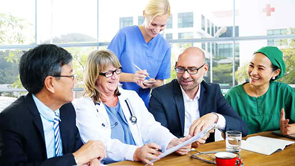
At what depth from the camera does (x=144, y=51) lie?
9.57 ft

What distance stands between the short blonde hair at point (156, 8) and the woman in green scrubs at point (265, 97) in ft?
2.91

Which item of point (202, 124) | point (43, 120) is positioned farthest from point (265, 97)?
point (43, 120)

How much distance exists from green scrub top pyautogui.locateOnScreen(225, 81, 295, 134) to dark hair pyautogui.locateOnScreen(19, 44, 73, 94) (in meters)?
1.62

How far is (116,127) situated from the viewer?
2.09 meters

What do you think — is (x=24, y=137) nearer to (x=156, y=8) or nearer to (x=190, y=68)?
(x=190, y=68)

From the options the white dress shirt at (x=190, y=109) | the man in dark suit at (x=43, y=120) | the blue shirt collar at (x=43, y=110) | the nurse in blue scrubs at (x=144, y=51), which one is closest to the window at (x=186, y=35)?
the nurse in blue scrubs at (x=144, y=51)

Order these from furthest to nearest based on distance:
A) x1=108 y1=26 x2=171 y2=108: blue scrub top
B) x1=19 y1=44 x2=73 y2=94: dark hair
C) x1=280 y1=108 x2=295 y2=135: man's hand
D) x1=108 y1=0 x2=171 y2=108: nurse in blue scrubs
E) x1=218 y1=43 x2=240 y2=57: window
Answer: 1. x1=218 y1=43 x2=240 y2=57: window
2. x1=108 y1=26 x2=171 y2=108: blue scrub top
3. x1=108 y1=0 x2=171 y2=108: nurse in blue scrubs
4. x1=280 y1=108 x2=295 y2=135: man's hand
5. x1=19 y1=44 x2=73 y2=94: dark hair

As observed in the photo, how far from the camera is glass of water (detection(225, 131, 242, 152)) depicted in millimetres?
1788

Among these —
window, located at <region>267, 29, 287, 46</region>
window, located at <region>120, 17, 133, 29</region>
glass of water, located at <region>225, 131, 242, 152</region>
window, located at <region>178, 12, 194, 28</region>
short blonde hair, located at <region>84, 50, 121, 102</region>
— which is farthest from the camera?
window, located at <region>120, 17, 133, 29</region>

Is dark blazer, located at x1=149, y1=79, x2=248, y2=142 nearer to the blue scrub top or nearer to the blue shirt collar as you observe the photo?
the blue scrub top

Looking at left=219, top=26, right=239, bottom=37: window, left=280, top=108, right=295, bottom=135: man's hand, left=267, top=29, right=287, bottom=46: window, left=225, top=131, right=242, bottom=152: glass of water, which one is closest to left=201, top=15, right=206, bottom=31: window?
left=219, top=26, right=239, bottom=37: window

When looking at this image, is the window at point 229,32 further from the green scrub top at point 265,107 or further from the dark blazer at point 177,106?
the dark blazer at point 177,106

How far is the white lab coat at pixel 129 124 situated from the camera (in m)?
1.83

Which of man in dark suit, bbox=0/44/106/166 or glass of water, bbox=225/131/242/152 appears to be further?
glass of water, bbox=225/131/242/152
